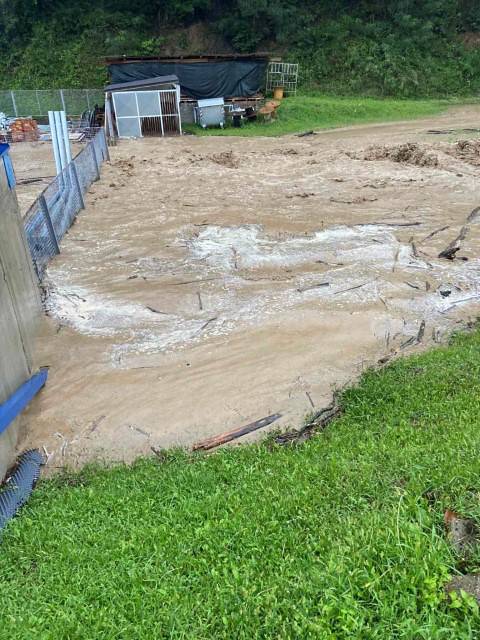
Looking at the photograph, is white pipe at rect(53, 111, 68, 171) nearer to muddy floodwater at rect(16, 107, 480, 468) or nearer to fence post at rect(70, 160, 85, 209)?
fence post at rect(70, 160, 85, 209)

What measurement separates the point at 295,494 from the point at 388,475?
756 mm

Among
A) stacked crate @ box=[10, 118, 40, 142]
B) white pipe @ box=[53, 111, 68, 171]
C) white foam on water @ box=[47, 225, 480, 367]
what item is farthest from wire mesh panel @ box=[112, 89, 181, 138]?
white foam on water @ box=[47, 225, 480, 367]

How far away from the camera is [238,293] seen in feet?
35.3

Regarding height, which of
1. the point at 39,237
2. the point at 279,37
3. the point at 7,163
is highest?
the point at 279,37

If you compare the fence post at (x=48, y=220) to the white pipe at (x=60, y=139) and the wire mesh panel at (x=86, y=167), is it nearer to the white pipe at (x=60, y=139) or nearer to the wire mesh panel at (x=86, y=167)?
the wire mesh panel at (x=86, y=167)

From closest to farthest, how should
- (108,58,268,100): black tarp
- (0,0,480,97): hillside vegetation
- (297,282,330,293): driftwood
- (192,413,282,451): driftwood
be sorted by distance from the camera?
(192,413,282,451): driftwood, (297,282,330,293): driftwood, (108,58,268,100): black tarp, (0,0,480,97): hillside vegetation

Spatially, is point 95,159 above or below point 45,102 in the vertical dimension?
below

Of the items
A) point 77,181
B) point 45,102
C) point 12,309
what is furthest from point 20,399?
point 45,102

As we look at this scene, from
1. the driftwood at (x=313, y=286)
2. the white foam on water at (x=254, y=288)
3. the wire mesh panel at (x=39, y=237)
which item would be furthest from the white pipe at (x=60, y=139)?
the driftwood at (x=313, y=286)

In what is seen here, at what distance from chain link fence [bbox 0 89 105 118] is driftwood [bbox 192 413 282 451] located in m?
31.2

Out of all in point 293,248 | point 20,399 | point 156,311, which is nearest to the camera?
point 20,399

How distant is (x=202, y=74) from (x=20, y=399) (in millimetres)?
29399

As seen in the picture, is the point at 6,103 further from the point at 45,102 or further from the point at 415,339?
the point at 415,339

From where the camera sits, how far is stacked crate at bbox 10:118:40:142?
2941cm
